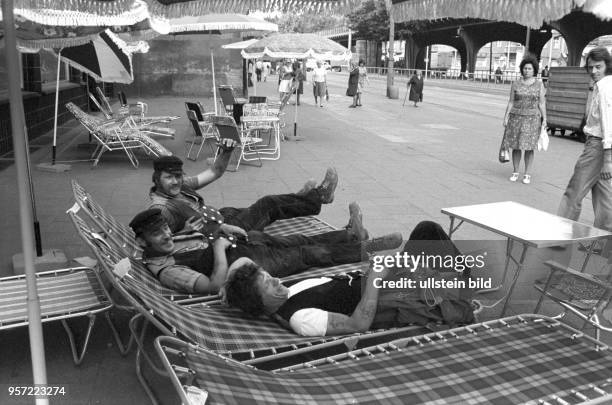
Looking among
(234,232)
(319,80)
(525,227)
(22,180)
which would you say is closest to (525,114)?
(525,227)

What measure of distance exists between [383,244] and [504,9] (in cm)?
179

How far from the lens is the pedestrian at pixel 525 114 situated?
759cm

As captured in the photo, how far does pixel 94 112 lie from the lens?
15797 mm

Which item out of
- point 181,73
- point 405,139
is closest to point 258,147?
point 405,139

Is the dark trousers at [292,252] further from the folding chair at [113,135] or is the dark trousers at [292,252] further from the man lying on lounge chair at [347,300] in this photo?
the folding chair at [113,135]

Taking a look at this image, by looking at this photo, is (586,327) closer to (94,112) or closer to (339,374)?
(339,374)

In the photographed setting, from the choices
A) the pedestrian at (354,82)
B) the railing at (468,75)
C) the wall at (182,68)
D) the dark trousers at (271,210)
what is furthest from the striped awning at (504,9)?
the railing at (468,75)

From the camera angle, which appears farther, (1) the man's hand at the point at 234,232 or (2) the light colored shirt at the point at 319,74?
(2) the light colored shirt at the point at 319,74

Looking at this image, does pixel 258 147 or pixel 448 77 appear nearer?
pixel 258 147

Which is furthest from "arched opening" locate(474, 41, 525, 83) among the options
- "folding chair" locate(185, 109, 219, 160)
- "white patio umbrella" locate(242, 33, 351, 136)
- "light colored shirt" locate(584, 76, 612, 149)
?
"light colored shirt" locate(584, 76, 612, 149)

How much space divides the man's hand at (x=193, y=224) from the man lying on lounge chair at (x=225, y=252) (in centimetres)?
14

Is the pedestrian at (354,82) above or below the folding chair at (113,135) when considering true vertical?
above

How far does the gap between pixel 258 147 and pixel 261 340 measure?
838 cm

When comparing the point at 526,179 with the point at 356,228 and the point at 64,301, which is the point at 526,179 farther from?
the point at 64,301
